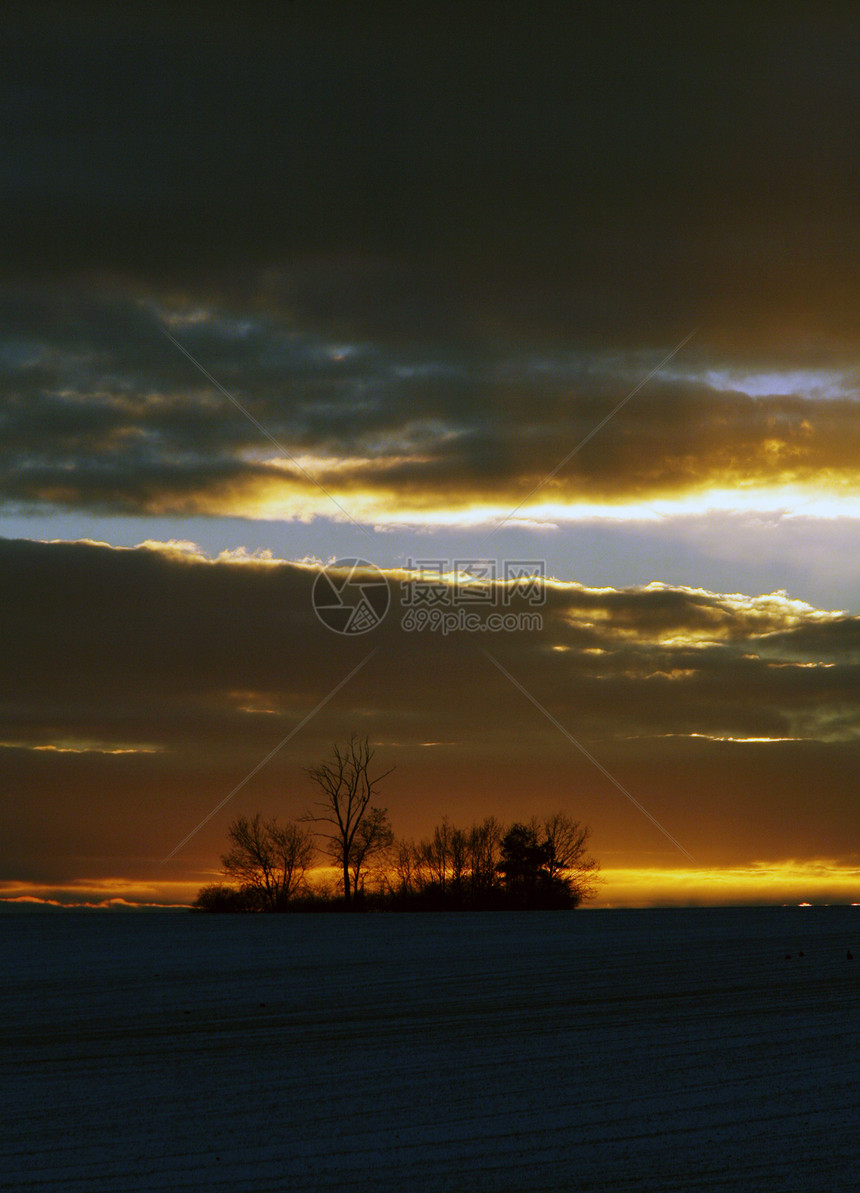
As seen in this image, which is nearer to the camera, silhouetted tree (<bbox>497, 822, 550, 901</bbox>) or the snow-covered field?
the snow-covered field

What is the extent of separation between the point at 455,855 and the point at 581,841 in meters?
8.59

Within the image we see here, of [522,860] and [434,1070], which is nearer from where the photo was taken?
[434,1070]

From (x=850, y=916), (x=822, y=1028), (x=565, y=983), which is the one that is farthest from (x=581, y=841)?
(x=822, y=1028)

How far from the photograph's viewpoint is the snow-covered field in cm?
1328

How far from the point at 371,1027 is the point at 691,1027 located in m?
5.90

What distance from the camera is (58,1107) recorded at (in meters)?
16.0

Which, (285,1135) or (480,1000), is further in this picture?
(480,1000)

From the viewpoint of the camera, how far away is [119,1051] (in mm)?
19703

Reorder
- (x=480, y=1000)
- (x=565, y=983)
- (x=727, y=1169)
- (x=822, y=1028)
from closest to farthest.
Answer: (x=727, y=1169) → (x=822, y=1028) → (x=480, y=1000) → (x=565, y=983)

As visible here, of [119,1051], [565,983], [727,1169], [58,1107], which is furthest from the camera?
[565,983]

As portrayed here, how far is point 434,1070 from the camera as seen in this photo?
1773 centimetres

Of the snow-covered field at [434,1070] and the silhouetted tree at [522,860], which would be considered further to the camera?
the silhouetted tree at [522,860]

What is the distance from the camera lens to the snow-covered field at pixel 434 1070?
13281mm

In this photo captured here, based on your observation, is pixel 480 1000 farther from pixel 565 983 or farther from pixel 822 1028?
pixel 822 1028
